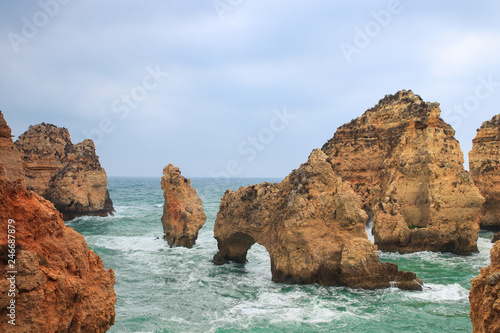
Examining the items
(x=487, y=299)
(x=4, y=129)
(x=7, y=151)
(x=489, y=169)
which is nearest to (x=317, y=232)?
(x=487, y=299)

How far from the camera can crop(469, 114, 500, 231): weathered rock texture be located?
1156 inches

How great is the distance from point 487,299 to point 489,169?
28751 millimetres

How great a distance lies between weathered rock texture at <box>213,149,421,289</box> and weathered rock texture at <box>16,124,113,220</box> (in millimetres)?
23613

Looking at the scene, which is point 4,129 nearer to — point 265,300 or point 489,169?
point 265,300

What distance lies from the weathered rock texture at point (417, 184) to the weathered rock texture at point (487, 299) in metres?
16.8

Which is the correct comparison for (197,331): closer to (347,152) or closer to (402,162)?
(402,162)

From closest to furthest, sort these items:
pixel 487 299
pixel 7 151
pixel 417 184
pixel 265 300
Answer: pixel 487 299
pixel 7 151
pixel 265 300
pixel 417 184

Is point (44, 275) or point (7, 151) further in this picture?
point (7, 151)

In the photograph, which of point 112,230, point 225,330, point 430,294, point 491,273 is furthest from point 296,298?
point 112,230

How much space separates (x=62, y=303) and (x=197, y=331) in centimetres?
614

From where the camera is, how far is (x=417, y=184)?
74.6ft

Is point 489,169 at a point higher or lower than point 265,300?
higher

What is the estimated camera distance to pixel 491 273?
544cm

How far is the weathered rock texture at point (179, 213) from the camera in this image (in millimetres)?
22906
